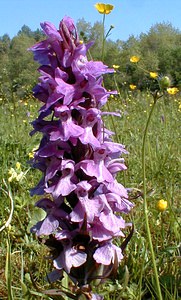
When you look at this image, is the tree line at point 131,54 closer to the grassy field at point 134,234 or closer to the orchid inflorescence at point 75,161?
the grassy field at point 134,234

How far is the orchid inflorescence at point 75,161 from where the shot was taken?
1.19 metres

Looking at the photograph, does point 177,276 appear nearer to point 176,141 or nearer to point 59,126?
point 59,126

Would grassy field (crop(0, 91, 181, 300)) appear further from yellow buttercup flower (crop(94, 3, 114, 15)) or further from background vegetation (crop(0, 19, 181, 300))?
yellow buttercup flower (crop(94, 3, 114, 15))

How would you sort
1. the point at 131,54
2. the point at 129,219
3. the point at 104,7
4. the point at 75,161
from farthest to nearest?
the point at 131,54 → the point at 104,7 → the point at 129,219 → the point at 75,161

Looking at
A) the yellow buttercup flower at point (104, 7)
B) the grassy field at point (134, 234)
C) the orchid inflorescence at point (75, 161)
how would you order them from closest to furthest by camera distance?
1. the orchid inflorescence at point (75, 161)
2. the grassy field at point (134, 234)
3. the yellow buttercup flower at point (104, 7)

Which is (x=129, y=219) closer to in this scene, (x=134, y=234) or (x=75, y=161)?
(x=134, y=234)

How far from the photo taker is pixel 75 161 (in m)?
1.24

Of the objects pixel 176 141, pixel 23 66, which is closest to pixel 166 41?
pixel 23 66

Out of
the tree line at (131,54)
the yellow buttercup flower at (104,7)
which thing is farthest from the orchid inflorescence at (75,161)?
the tree line at (131,54)

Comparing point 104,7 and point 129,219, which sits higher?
point 104,7

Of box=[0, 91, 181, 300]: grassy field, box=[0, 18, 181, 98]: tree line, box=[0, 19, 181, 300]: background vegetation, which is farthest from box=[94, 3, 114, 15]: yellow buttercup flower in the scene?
box=[0, 18, 181, 98]: tree line

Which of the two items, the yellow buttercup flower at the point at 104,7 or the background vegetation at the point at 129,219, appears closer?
the background vegetation at the point at 129,219

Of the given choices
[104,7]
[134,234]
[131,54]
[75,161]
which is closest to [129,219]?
[134,234]

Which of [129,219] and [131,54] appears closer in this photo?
[129,219]
